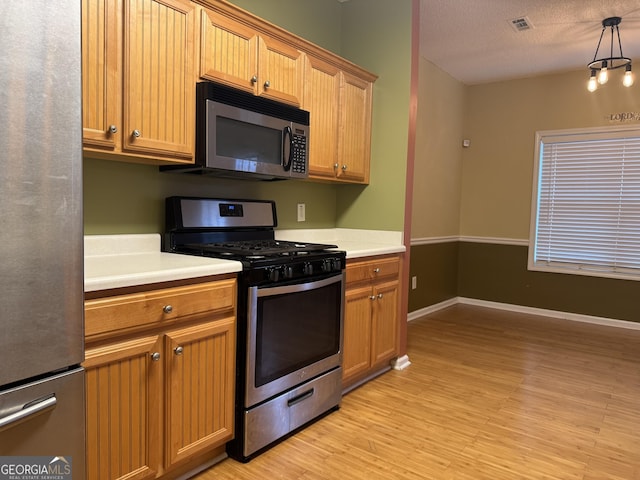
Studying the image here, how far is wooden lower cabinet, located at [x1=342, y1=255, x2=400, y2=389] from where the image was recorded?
2678 millimetres

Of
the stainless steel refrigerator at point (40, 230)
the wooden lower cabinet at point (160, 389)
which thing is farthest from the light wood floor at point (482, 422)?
the stainless steel refrigerator at point (40, 230)

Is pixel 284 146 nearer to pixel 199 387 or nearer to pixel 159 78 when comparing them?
pixel 159 78

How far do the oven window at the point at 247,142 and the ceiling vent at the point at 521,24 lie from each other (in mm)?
2368

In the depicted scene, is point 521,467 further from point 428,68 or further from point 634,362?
Result: point 428,68

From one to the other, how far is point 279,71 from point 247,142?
0.50 metres

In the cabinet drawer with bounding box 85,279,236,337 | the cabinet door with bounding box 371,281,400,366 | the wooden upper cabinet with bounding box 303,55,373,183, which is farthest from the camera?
the cabinet door with bounding box 371,281,400,366

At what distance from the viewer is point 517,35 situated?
12.6ft

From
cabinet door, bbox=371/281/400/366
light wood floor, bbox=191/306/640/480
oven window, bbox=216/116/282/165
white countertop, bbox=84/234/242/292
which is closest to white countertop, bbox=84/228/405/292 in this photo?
white countertop, bbox=84/234/242/292

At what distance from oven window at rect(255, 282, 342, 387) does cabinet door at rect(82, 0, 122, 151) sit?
928mm

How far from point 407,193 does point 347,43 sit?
1.25 meters

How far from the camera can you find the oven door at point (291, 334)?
78.4 inches

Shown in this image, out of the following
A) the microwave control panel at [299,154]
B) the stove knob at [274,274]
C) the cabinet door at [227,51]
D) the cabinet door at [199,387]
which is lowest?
the cabinet door at [199,387]

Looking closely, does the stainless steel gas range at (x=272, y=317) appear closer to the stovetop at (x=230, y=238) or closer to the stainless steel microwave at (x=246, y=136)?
the stovetop at (x=230, y=238)

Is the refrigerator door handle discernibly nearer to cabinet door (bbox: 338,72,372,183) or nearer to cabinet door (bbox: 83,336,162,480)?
cabinet door (bbox: 83,336,162,480)
